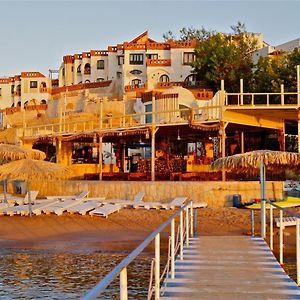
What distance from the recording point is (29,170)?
22.5m

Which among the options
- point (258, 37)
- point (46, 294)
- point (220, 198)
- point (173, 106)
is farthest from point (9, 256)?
point (258, 37)

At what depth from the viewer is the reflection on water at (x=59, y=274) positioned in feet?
37.6

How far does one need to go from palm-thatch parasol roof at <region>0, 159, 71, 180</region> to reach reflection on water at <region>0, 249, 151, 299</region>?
5912 millimetres

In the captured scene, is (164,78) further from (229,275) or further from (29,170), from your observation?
(229,275)

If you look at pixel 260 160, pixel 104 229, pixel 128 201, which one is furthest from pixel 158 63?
pixel 260 160

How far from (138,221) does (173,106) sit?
20.0m

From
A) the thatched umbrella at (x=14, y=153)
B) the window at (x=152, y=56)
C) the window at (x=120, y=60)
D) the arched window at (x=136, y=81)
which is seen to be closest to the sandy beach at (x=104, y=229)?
the thatched umbrella at (x=14, y=153)

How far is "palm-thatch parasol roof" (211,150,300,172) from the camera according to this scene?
16.8m

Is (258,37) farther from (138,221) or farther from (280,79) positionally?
(138,221)

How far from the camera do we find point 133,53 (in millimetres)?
59812

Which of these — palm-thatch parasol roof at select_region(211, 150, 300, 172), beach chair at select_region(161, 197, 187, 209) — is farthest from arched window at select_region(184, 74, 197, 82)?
palm-thatch parasol roof at select_region(211, 150, 300, 172)

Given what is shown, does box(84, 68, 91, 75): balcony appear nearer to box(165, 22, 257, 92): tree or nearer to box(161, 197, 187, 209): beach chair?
box(165, 22, 257, 92): tree

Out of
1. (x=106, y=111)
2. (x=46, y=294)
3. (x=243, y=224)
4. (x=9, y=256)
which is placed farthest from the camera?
(x=106, y=111)

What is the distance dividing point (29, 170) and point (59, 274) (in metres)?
A: 9.71
